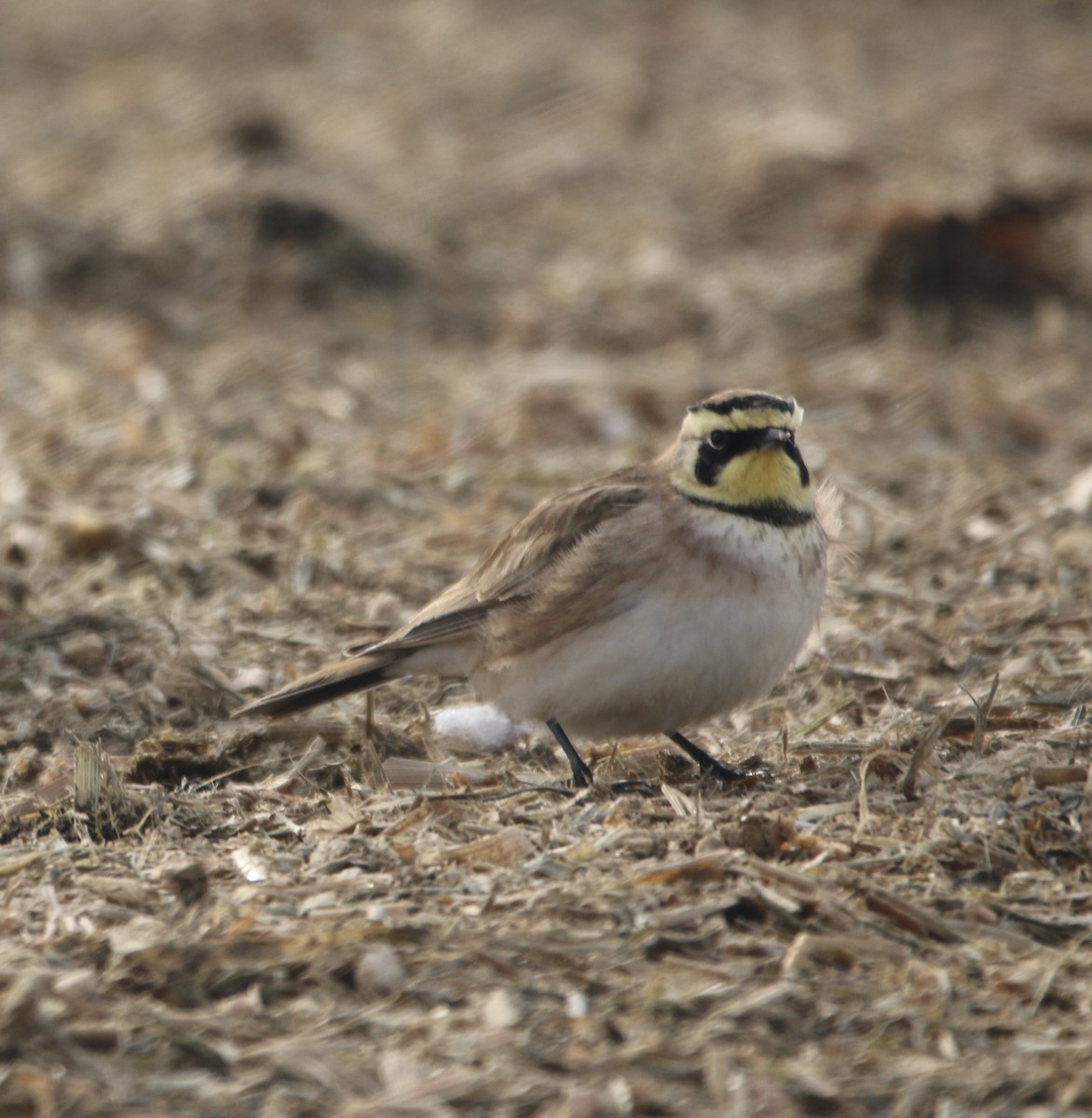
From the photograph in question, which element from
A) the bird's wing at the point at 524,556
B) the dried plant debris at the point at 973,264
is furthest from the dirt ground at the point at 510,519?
the bird's wing at the point at 524,556

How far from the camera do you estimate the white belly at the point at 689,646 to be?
233 inches

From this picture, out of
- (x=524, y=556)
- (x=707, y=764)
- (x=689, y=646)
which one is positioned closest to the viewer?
(x=689, y=646)

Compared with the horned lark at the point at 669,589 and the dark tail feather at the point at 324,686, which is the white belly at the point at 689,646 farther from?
the dark tail feather at the point at 324,686

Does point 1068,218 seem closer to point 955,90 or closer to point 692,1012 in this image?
point 955,90

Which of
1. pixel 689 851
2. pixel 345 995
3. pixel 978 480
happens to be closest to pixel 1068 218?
pixel 978 480

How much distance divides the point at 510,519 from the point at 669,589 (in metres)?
3.06

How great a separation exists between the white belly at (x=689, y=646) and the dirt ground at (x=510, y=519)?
0.30 metres

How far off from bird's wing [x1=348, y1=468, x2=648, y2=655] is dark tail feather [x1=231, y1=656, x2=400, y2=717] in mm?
61

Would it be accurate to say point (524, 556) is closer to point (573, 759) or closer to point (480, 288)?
point (573, 759)

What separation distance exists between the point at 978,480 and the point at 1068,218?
15.2ft

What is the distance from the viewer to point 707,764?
244 inches

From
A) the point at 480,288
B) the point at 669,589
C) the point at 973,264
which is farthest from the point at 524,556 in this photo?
the point at 973,264

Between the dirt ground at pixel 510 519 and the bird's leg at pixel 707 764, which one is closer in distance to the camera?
the dirt ground at pixel 510 519

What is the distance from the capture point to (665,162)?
15094 mm
